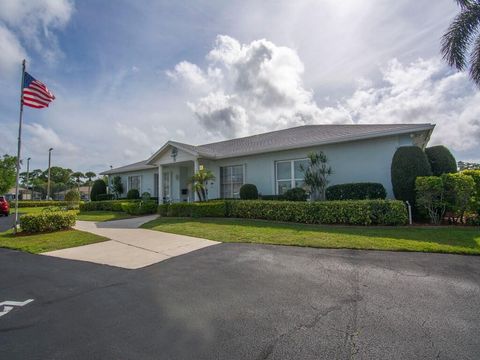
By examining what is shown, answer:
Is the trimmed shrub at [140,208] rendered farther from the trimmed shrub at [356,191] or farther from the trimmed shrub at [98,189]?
the trimmed shrub at [356,191]

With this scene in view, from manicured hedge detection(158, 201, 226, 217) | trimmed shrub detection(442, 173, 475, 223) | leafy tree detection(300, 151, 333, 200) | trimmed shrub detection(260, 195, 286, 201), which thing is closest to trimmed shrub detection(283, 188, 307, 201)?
leafy tree detection(300, 151, 333, 200)

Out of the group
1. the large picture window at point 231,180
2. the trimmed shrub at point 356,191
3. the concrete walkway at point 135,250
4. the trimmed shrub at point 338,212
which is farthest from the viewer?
the large picture window at point 231,180

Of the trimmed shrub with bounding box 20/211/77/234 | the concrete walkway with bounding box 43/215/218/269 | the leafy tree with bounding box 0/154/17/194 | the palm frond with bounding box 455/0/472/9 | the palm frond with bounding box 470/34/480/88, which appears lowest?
the concrete walkway with bounding box 43/215/218/269

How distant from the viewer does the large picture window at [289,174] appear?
13266 millimetres

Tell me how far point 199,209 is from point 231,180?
3844 millimetres

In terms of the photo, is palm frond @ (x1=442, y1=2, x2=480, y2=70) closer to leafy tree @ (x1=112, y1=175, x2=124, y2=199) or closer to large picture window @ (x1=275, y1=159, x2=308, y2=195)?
large picture window @ (x1=275, y1=159, x2=308, y2=195)

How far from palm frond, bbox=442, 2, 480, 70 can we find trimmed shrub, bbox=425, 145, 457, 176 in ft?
15.3

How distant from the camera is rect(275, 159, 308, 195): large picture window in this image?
43.5 ft

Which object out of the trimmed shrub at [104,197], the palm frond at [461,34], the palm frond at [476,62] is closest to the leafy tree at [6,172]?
the trimmed shrub at [104,197]

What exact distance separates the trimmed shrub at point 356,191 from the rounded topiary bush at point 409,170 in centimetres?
77

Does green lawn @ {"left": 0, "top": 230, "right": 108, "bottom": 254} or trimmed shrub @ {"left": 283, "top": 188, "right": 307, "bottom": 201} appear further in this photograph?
trimmed shrub @ {"left": 283, "top": 188, "right": 307, "bottom": 201}

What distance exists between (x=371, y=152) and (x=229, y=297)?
1041 cm

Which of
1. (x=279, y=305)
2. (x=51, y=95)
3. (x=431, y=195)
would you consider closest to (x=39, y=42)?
(x=51, y=95)

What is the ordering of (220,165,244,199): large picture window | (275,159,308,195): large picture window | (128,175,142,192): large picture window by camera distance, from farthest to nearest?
(128,175,142,192): large picture window
(220,165,244,199): large picture window
(275,159,308,195): large picture window
